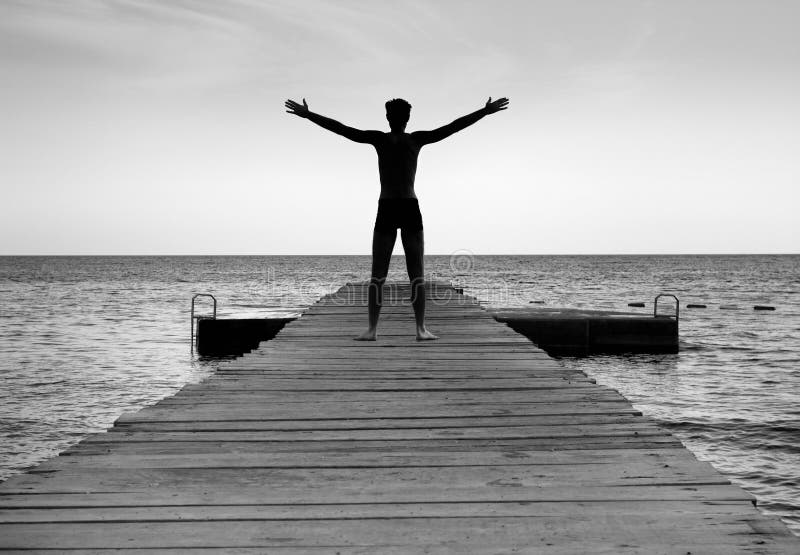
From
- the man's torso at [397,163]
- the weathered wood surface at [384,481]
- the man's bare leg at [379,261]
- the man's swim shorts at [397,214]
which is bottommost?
the weathered wood surface at [384,481]

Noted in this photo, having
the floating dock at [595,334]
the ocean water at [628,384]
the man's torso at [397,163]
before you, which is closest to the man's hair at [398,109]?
the man's torso at [397,163]

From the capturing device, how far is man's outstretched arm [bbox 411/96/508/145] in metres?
6.58

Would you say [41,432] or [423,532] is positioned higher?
[423,532]

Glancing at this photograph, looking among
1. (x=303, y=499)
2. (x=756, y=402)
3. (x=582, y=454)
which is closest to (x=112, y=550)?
(x=303, y=499)

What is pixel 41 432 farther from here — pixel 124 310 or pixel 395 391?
pixel 124 310

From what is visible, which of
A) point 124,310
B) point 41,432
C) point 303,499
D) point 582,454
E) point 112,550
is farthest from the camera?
point 124,310

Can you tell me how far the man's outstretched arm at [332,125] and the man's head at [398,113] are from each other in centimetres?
20

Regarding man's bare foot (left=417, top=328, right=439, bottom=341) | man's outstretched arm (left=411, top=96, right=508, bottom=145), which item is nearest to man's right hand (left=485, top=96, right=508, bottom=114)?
man's outstretched arm (left=411, top=96, right=508, bottom=145)

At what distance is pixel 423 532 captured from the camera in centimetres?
236

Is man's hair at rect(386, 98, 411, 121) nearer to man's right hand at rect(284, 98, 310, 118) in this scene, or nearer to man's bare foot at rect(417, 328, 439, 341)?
man's right hand at rect(284, 98, 310, 118)

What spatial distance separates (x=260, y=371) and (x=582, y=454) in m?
3.21

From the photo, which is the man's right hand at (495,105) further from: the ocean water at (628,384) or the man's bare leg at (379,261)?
the ocean water at (628,384)

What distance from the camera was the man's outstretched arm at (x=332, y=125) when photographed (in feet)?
21.7

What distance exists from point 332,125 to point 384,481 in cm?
455
